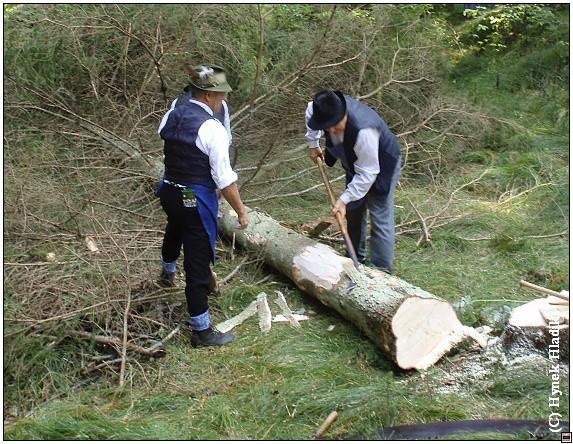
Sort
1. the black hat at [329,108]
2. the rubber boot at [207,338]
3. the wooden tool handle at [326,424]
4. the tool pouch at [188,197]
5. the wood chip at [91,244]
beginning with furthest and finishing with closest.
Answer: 1. the wood chip at [91,244]
2. the black hat at [329,108]
3. the rubber boot at [207,338]
4. the tool pouch at [188,197]
5. the wooden tool handle at [326,424]

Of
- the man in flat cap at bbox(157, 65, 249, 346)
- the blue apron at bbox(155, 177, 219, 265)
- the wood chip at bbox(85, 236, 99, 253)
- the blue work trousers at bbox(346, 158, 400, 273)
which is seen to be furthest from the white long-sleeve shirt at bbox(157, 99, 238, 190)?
the blue work trousers at bbox(346, 158, 400, 273)

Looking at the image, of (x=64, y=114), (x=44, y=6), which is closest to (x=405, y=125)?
(x=64, y=114)

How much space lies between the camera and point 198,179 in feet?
11.7

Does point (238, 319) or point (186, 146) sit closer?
point (186, 146)

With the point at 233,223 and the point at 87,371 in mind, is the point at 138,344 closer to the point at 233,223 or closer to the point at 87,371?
the point at 87,371

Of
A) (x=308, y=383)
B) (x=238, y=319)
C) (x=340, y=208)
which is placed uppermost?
(x=340, y=208)

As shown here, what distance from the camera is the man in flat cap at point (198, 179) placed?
3.47 meters

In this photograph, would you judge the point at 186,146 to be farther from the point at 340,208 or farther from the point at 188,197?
the point at 340,208

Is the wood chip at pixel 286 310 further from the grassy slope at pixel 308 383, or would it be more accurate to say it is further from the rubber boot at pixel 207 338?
the rubber boot at pixel 207 338

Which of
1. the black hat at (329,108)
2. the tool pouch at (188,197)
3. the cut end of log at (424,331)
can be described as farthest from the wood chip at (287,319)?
the black hat at (329,108)

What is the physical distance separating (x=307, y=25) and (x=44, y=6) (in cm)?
308

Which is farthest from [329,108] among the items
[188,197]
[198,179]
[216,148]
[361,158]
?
[188,197]

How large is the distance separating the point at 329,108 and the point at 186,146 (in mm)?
965

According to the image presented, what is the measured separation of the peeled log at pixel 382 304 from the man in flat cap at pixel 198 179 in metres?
0.66
